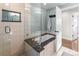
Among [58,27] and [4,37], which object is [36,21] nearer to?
[58,27]

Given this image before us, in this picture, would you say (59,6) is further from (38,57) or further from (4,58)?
(4,58)

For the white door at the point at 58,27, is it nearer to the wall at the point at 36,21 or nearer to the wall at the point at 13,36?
the wall at the point at 36,21

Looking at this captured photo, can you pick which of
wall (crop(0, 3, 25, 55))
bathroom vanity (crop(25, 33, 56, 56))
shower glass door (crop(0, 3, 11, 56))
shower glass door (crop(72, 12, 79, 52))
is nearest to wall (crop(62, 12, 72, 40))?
shower glass door (crop(72, 12, 79, 52))

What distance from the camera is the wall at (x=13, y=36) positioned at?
202cm

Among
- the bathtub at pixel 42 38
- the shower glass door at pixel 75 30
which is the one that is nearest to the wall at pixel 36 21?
the bathtub at pixel 42 38

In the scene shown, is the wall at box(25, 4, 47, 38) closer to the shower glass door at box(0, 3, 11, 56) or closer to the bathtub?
the bathtub

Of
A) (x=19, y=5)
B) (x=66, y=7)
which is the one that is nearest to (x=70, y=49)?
(x=66, y=7)

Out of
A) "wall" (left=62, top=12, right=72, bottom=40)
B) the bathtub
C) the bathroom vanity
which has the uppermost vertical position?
"wall" (left=62, top=12, right=72, bottom=40)

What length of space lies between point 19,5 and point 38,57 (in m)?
1.24

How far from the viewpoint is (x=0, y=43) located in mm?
2018

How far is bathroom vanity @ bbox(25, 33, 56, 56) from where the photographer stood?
2.08 m

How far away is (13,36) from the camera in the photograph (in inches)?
81.3

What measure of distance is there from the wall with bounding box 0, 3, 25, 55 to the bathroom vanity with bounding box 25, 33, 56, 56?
156 millimetres

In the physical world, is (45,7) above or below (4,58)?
above
